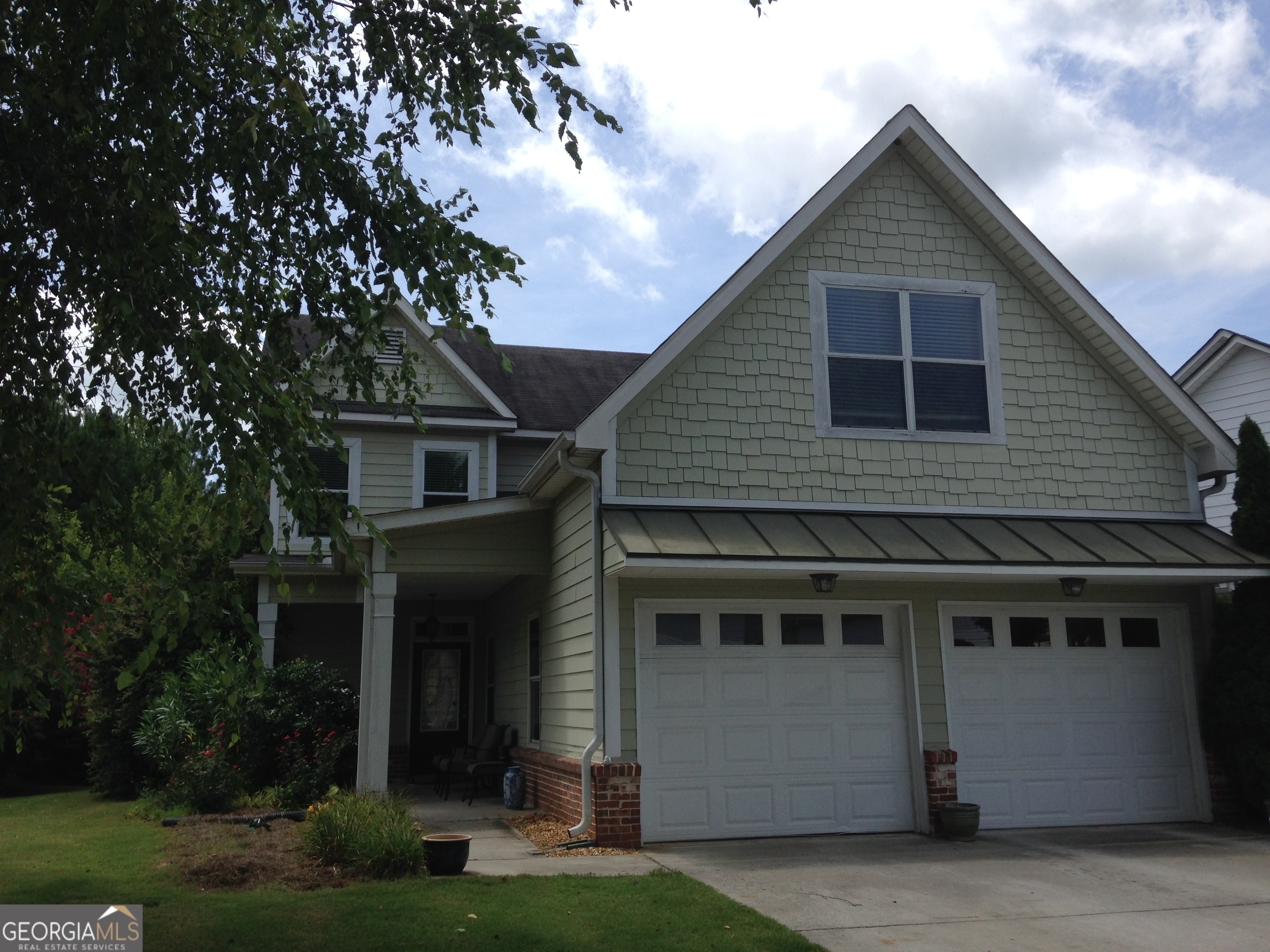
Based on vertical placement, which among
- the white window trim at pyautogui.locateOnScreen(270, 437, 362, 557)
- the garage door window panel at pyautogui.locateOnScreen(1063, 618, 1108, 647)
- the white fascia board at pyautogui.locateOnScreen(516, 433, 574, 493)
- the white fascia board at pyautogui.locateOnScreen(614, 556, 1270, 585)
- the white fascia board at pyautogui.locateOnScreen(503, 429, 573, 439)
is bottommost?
the garage door window panel at pyautogui.locateOnScreen(1063, 618, 1108, 647)

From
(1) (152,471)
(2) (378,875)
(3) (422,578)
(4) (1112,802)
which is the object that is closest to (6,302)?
(1) (152,471)

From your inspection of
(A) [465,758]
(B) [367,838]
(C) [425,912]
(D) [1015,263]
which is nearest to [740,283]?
(D) [1015,263]

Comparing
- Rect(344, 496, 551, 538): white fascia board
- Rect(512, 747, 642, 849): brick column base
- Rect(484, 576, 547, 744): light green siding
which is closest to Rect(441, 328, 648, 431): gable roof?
Rect(484, 576, 547, 744): light green siding

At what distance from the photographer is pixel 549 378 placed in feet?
66.2

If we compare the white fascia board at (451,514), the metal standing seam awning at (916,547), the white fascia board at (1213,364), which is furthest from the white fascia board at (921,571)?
the white fascia board at (1213,364)

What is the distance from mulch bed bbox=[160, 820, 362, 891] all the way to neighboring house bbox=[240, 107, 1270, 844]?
135cm

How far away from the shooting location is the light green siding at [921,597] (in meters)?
10.4

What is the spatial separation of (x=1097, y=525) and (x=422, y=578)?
837 centimetres

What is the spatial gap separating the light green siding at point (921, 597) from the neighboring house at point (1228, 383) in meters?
6.14

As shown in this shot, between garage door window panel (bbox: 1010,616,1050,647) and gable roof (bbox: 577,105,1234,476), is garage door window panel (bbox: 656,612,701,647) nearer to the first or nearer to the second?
gable roof (bbox: 577,105,1234,476)

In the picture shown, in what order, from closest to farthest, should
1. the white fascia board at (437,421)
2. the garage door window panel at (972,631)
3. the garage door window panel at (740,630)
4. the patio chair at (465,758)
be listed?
the garage door window panel at (740,630) → the garage door window panel at (972,631) → the patio chair at (465,758) → the white fascia board at (437,421)

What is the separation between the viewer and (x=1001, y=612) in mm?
11516

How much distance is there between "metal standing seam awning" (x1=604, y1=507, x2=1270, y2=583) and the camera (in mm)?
9781

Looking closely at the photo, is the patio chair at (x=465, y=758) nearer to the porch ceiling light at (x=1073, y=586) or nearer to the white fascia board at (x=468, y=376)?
the white fascia board at (x=468, y=376)
